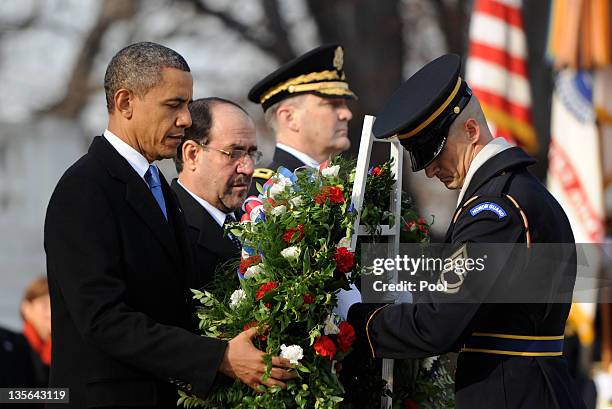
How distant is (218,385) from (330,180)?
860mm

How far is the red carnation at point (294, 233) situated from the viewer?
4.03m

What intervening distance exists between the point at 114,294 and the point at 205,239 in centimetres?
109

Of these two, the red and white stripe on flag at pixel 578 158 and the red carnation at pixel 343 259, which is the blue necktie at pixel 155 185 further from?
Answer: the red and white stripe on flag at pixel 578 158

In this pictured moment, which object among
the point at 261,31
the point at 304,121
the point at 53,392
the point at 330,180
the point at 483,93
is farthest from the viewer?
the point at 261,31

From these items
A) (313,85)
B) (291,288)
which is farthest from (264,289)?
(313,85)

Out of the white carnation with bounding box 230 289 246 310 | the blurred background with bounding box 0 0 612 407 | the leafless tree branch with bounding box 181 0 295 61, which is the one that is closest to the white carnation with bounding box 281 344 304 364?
the white carnation with bounding box 230 289 246 310

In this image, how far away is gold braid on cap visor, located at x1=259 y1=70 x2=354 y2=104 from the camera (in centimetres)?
614

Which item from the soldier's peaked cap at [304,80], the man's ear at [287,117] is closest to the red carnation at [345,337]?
the man's ear at [287,117]

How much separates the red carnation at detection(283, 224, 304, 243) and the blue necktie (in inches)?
17.7

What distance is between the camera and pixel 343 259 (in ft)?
13.2

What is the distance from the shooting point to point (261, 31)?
18797 mm

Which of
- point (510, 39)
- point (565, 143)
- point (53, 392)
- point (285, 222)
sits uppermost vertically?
point (510, 39)

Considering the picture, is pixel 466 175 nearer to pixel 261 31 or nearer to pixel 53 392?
pixel 53 392

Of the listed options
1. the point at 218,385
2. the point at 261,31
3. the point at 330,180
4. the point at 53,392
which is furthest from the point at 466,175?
the point at 261,31
